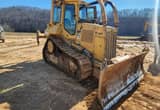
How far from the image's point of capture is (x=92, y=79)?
783cm

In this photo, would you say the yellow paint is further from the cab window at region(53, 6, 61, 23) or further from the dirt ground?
the dirt ground

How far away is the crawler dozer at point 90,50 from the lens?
6.22m

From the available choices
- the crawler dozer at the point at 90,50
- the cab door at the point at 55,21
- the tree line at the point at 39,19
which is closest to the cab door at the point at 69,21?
the crawler dozer at the point at 90,50

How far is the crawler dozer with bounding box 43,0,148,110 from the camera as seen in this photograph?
20.4 ft

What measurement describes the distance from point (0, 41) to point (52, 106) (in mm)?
14821

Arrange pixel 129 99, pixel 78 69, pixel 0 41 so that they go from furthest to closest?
pixel 0 41, pixel 78 69, pixel 129 99

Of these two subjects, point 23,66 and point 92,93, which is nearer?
point 92,93

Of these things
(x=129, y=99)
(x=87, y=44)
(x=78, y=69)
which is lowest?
(x=129, y=99)

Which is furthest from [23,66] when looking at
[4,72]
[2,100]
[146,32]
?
[146,32]

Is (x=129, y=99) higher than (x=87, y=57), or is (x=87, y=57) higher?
(x=87, y=57)

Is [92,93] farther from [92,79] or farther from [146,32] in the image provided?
[146,32]

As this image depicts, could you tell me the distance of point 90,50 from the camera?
25.7 ft

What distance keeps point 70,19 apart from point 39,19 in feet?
175

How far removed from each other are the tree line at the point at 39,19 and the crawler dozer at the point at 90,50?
141 ft
